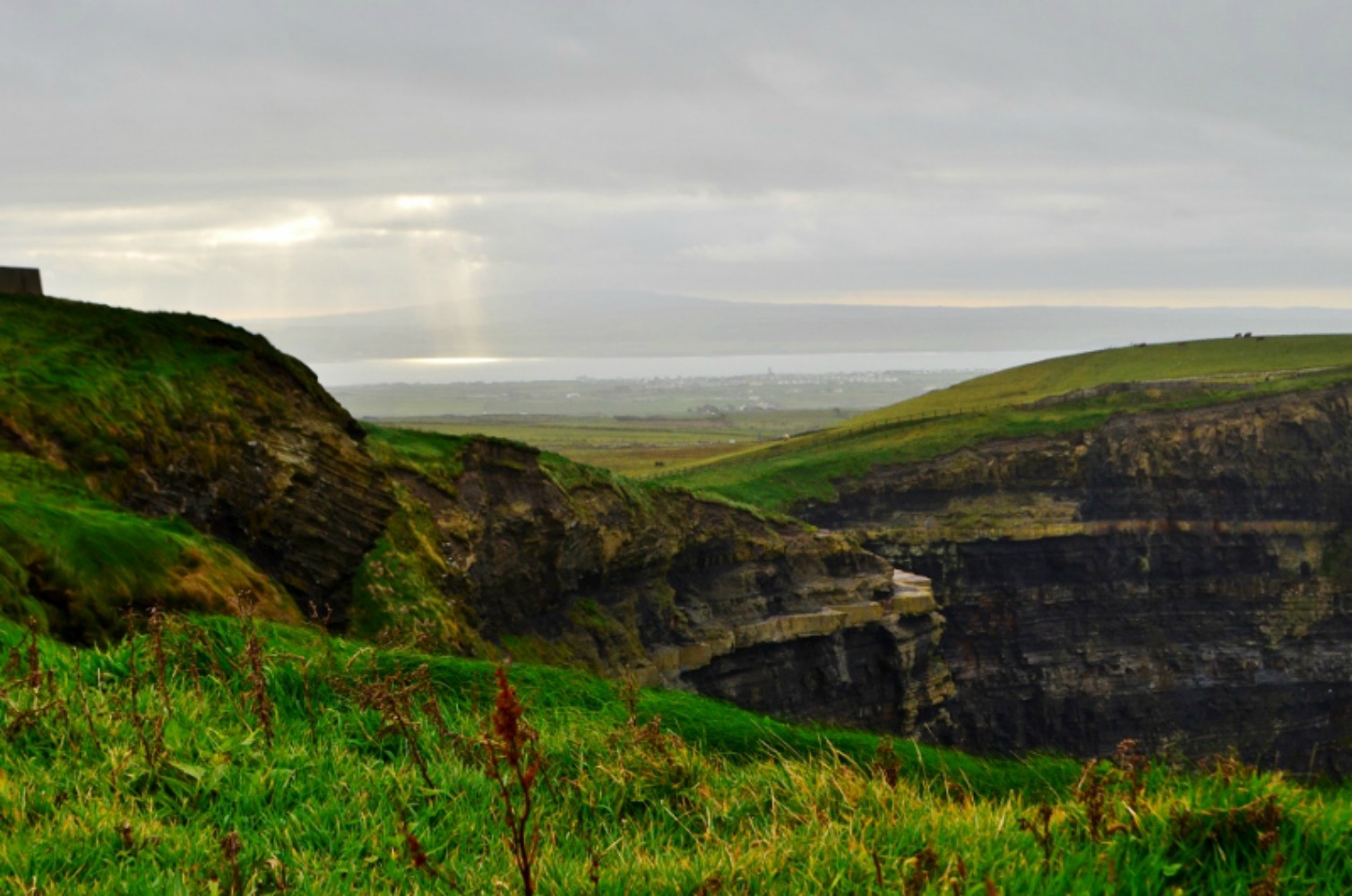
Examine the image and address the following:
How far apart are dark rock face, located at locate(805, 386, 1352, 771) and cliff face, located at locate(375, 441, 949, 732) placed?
1603 cm

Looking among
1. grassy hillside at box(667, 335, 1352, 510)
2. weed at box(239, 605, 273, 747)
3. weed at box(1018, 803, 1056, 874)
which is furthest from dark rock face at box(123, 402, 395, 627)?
grassy hillside at box(667, 335, 1352, 510)

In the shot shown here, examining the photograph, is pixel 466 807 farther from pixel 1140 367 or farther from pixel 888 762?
pixel 1140 367

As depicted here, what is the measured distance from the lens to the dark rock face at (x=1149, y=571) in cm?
6444

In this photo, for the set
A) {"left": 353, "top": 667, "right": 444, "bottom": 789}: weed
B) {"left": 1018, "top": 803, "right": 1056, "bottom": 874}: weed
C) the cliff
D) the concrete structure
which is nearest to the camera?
{"left": 1018, "top": 803, "right": 1056, "bottom": 874}: weed

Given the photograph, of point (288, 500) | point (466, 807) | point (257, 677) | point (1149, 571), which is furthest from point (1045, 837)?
point (1149, 571)

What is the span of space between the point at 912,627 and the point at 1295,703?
35.0 metres

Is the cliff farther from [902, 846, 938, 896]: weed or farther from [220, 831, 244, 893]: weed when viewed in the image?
[902, 846, 938, 896]: weed

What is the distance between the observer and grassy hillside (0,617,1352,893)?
4812 millimetres

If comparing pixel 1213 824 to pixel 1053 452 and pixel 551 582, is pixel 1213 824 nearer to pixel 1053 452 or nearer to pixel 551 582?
pixel 551 582

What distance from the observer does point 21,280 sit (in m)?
22.8

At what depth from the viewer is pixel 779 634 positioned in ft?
144

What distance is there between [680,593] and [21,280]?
1060 inches

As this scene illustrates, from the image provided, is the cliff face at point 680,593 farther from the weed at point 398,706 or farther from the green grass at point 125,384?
the weed at point 398,706

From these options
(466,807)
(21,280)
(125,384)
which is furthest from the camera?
(21,280)
